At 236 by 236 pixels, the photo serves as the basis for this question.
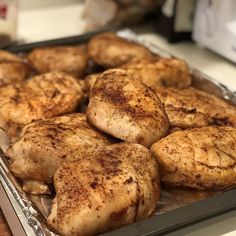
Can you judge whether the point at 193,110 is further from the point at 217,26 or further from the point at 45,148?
the point at 217,26

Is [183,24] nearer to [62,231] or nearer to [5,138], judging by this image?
[5,138]

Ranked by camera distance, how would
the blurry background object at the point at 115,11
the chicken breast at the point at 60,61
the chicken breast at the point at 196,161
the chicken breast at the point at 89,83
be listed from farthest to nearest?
1. the blurry background object at the point at 115,11
2. the chicken breast at the point at 60,61
3. the chicken breast at the point at 89,83
4. the chicken breast at the point at 196,161

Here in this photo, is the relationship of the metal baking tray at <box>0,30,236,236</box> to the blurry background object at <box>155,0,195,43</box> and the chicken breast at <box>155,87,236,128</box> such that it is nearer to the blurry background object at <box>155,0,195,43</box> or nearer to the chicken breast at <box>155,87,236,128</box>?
the chicken breast at <box>155,87,236,128</box>

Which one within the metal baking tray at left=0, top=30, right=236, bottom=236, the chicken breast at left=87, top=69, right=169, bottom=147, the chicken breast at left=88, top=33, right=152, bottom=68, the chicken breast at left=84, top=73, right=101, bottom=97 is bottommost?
the metal baking tray at left=0, top=30, right=236, bottom=236

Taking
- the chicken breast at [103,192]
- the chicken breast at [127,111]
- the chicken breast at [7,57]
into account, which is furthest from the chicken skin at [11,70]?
the chicken breast at [103,192]

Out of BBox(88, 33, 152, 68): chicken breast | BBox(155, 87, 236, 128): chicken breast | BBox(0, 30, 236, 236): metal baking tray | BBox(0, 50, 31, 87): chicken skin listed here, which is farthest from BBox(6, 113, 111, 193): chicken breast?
BBox(88, 33, 152, 68): chicken breast

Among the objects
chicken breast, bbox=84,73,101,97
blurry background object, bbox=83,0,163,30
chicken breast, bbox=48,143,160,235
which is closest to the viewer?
chicken breast, bbox=48,143,160,235

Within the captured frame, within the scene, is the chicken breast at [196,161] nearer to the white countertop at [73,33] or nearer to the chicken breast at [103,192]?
the chicken breast at [103,192]
